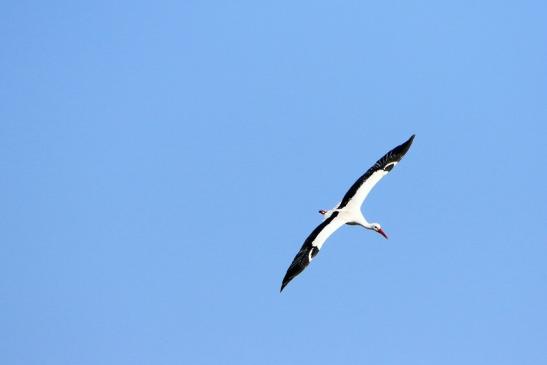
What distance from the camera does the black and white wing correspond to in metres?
42.2

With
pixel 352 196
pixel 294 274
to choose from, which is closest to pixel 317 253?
pixel 294 274

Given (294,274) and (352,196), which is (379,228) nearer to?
(352,196)

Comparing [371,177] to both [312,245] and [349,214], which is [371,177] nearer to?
[349,214]

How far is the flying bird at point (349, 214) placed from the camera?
38.3 metres

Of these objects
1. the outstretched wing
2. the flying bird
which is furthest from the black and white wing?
the outstretched wing

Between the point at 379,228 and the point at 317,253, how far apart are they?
544 centimetres

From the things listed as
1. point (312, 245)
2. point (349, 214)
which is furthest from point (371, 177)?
point (312, 245)

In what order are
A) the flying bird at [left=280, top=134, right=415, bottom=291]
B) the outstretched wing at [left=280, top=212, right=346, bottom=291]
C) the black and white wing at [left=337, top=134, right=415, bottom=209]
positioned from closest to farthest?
the outstretched wing at [left=280, top=212, right=346, bottom=291] → the flying bird at [left=280, top=134, right=415, bottom=291] → the black and white wing at [left=337, top=134, right=415, bottom=209]

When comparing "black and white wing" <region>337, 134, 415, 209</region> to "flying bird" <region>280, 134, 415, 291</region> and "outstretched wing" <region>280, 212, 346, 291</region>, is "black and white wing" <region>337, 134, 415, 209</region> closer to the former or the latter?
"flying bird" <region>280, 134, 415, 291</region>

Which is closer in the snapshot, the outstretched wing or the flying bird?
the outstretched wing

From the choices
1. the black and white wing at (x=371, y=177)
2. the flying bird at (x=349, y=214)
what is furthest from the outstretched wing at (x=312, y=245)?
the black and white wing at (x=371, y=177)

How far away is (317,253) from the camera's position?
38906 millimetres

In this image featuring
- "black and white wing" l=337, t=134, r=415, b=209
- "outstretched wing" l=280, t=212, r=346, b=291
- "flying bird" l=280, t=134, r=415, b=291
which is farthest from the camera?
"black and white wing" l=337, t=134, r=415, b=209

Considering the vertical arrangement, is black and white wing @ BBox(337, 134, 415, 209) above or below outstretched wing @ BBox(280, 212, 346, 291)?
above
